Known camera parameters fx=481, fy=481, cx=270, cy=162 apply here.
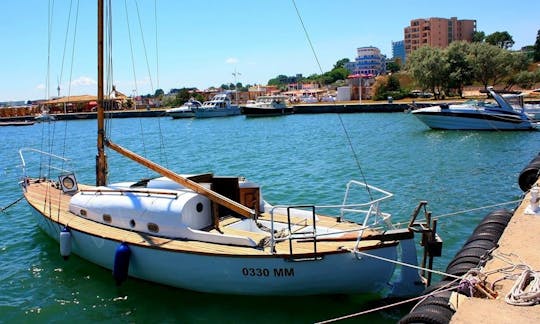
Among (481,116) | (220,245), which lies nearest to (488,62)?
(481,116)

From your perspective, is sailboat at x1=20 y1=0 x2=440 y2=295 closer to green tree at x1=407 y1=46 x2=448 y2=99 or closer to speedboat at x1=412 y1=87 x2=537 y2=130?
speedboat at x1=412 y1=87 x2=537 y2=130

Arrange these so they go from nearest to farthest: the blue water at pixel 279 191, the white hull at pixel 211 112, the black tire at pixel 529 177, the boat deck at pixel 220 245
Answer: the boat deck at pixel 220 245 → the blue water at pixel 279 191 → the black tire at pixel 529 177 → the white hull at pixel 211 112

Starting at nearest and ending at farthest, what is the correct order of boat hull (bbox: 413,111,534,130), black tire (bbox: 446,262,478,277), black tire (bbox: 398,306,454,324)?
1. black tire (bbox: 398,306,454,324)
2. black tire (bbox: 446,262,478,277)
3. boat hull (bbox: 413,111,534,130)

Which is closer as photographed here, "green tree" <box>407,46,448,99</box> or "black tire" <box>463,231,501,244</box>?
"black tire" <box>463,231,501,244</box>

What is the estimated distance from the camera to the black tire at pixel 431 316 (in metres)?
6.87

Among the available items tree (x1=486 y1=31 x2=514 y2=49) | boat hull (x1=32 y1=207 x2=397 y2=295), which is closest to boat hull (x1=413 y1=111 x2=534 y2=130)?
boat hull (x1=32 y1=207 x2=397 y2=295)

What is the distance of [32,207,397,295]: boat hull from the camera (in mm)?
9977

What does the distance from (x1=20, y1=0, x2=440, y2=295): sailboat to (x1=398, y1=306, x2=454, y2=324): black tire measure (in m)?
2.24

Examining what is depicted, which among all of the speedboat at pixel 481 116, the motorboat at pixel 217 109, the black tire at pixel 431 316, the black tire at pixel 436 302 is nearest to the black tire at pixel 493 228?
→ the black tire at pixel 436 302

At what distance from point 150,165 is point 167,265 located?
3026mm

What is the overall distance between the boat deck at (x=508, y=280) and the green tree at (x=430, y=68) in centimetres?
7929

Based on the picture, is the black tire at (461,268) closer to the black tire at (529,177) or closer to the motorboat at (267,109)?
the black tire at (529,177)

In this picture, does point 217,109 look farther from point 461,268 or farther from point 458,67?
point 461,268

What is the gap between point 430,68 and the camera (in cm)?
8650
